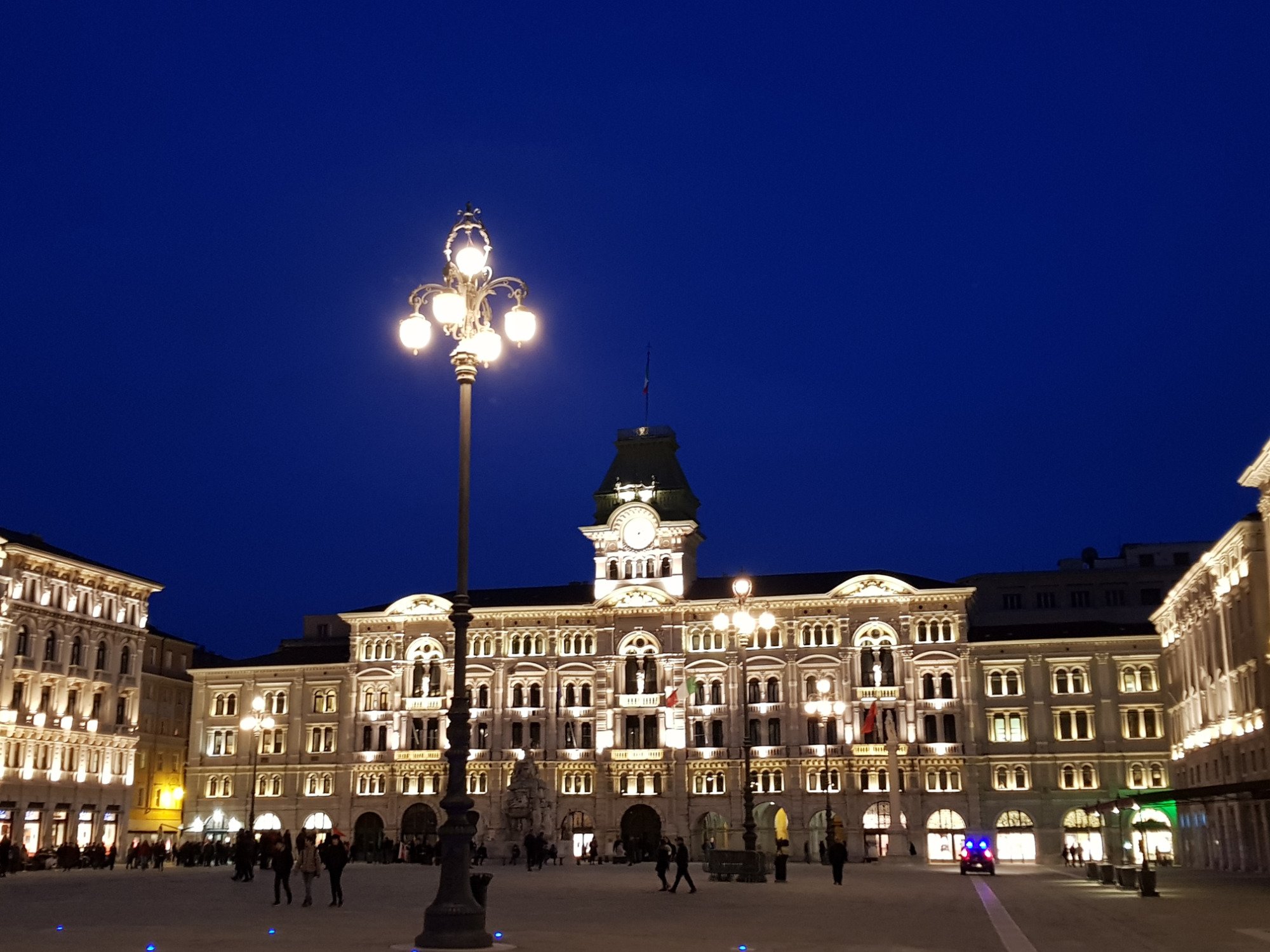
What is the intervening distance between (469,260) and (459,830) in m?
8.67

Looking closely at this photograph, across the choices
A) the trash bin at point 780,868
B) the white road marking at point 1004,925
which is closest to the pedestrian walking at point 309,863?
the white road marking at point 1004,925

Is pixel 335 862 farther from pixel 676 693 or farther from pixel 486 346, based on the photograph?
pixel 676 693

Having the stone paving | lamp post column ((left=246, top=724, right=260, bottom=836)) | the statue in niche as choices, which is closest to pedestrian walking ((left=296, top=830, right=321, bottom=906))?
the stone paving

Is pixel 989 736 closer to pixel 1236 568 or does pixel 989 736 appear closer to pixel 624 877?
pixel 1236 568

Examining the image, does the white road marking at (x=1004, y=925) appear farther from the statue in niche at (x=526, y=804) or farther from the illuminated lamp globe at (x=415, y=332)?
the statue in niche at (x=526, y=804)

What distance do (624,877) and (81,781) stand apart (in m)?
36.1

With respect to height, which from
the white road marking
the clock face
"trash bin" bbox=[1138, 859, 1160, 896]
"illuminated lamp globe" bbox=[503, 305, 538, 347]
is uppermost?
the clock face

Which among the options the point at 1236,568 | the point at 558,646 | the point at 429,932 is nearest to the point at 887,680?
the point at 558,646

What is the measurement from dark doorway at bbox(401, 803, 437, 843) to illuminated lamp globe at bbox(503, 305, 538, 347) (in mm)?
66210

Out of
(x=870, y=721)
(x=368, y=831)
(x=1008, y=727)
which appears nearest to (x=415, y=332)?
(x=870, y=721)

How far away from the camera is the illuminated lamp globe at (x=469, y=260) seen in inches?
822

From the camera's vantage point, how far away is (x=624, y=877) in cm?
4847

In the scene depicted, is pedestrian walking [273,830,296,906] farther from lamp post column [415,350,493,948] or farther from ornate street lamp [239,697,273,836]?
ornate street lamp [239,697,273,836]

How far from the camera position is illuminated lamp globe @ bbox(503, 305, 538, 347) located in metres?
21.7
